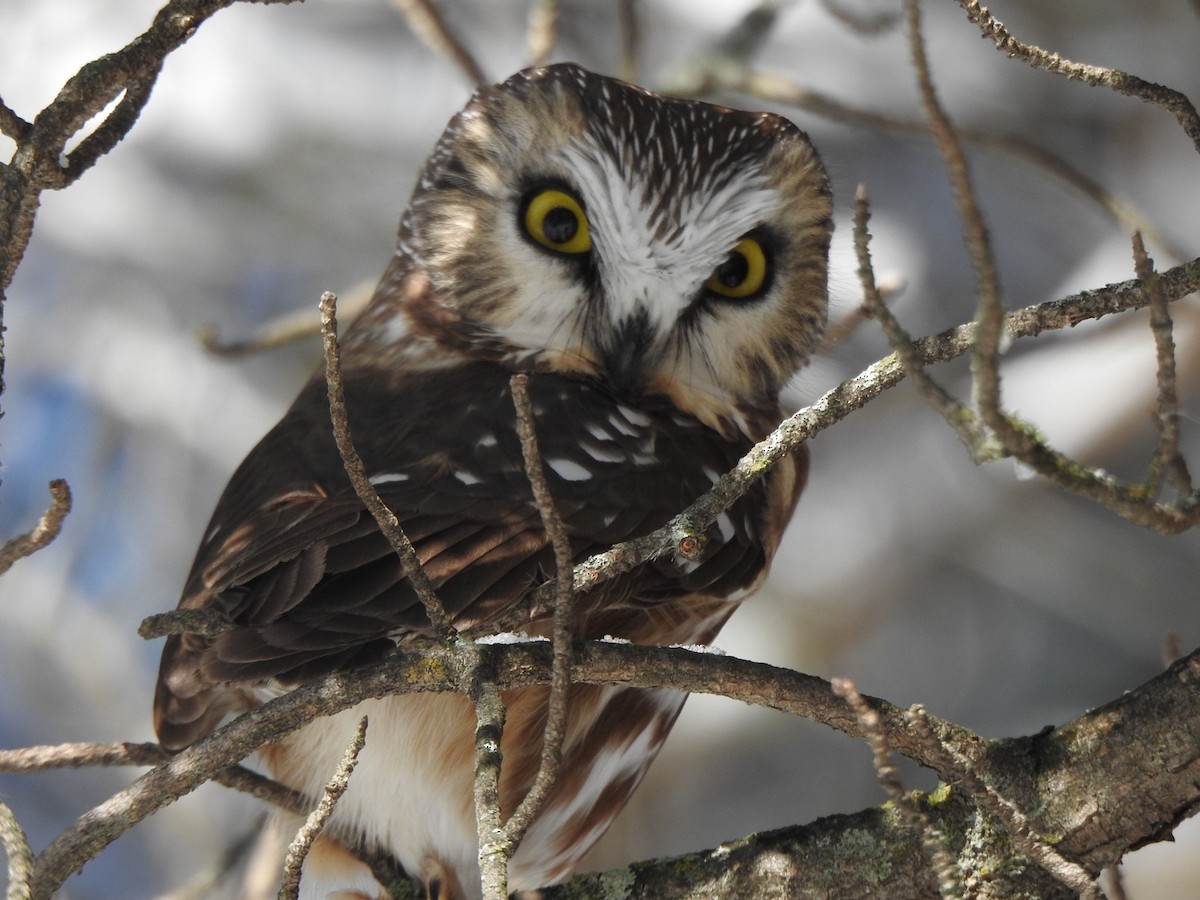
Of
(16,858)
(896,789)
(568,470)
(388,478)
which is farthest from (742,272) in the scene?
(16,858)

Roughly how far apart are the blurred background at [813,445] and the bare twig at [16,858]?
3.40m

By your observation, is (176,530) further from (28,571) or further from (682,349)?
(682,349)

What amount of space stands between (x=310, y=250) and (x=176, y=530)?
1.33 meters

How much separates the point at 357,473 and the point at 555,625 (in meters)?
0.28

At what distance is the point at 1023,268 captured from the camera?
568 cm

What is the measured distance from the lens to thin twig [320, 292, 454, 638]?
1440mm

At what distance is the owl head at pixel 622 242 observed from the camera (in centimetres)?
273

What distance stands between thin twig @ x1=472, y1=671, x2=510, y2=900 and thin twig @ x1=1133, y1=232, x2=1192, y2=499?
73cm

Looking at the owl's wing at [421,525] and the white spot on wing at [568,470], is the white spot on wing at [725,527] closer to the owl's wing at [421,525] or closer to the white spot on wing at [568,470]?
the owl's wing at [421,525]

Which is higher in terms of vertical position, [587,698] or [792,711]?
[587,698]

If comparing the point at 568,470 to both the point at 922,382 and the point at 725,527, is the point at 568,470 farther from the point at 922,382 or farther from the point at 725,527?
the point at 922,382

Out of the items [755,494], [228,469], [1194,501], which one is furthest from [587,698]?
[228,469]

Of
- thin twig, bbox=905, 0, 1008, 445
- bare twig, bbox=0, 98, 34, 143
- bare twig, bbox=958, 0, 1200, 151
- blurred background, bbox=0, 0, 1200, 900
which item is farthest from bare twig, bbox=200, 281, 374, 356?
thin twig, bbox=905, 0, 1008, 445

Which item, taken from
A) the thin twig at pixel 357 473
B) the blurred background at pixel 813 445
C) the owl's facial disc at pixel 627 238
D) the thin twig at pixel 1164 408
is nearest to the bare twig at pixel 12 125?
the thin twig at pixel 357 473
